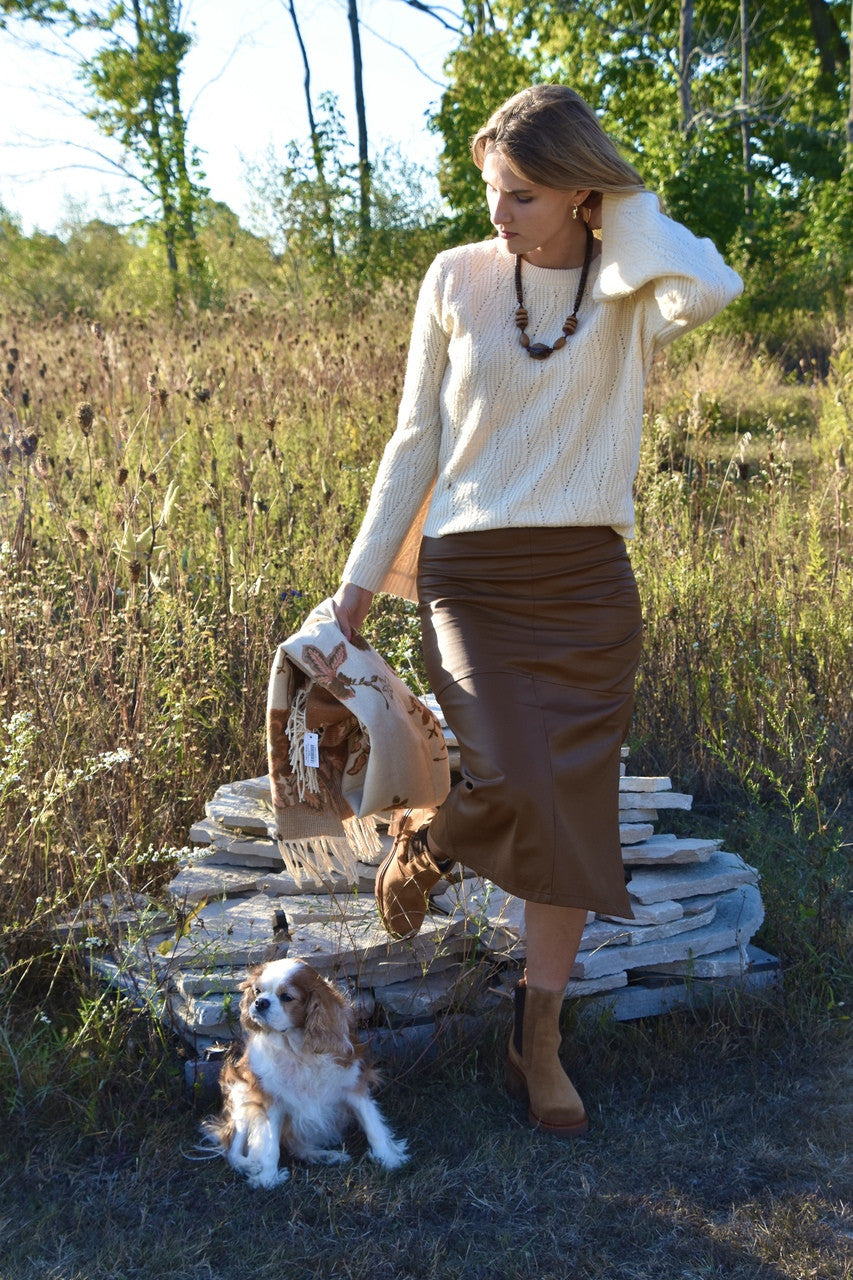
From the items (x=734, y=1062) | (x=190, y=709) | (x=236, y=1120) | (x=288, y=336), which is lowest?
(x=734, y=1062)

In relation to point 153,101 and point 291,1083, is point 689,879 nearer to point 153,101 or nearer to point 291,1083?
point 291,1083

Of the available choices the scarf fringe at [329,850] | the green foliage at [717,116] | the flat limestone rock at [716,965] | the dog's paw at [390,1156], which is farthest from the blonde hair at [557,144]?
the green foliage at [717,116]

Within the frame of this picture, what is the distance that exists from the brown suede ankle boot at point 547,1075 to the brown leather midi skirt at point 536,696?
0.32m

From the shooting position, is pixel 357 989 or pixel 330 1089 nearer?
pixel 330 1089

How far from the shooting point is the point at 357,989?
3139 mm

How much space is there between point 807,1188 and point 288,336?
6754 mm

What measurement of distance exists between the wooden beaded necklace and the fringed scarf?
822mm

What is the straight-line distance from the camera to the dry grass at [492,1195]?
7.91ft

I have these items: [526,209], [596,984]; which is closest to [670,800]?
[596,984]

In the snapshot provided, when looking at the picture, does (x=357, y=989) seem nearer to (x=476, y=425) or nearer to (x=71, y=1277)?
(x=71, y=1277)

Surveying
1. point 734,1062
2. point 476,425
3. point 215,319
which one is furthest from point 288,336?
point 734,1062

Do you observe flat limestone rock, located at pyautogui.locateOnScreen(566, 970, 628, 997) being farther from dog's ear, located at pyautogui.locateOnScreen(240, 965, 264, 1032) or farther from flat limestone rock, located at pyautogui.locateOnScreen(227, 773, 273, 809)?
flat limestone rock, located at pyautogui.locateOnScreen(227, 773, 273, 809)

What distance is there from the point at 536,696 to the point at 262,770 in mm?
1667

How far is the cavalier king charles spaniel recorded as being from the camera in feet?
8.65
